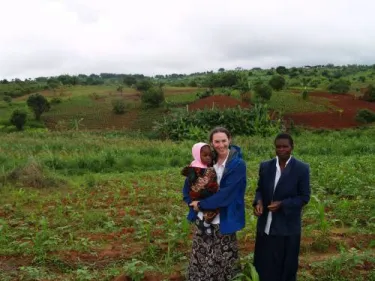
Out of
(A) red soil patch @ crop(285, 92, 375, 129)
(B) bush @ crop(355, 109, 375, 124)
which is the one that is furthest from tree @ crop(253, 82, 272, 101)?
(B) bush @ crop(355, 109, 375, 124)

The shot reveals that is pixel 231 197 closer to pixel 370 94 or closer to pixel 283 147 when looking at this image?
pixel 283 147

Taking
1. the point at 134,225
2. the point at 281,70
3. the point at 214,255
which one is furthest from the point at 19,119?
the point at 281,70

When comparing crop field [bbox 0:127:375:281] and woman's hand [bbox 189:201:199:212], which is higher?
woman's hand [bbox 189:201:199:212]

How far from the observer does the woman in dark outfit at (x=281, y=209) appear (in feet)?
11.5

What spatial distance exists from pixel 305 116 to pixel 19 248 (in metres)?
23.0

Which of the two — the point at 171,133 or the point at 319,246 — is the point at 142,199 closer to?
the point at 319,246

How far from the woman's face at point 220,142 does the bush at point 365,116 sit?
23.4m

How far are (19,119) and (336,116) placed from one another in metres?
20.6

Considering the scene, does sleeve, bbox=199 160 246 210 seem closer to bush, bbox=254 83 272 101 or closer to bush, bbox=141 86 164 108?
bush, bbox=254 83 272 101

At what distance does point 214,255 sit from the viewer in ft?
12.0

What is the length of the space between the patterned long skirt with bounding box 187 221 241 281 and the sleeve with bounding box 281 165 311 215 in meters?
0.54

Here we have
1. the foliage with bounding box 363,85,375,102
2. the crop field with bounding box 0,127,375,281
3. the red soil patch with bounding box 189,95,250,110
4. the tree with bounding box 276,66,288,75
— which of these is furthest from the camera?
the tree with bounding box 276,66,288,75

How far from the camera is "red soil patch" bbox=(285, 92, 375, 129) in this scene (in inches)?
974

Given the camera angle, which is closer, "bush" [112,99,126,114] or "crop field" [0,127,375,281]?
"crop field" [0,127,375,281]
